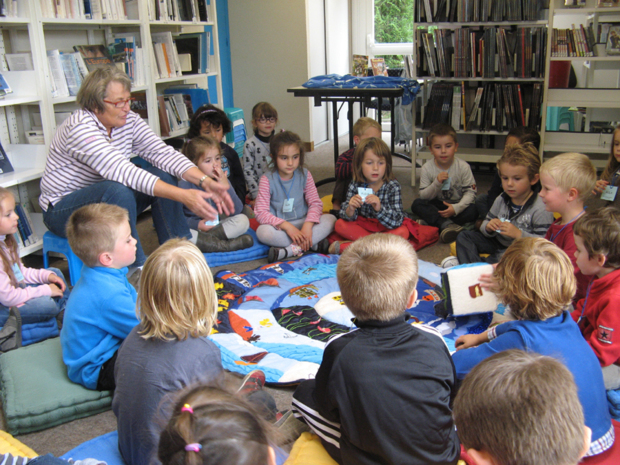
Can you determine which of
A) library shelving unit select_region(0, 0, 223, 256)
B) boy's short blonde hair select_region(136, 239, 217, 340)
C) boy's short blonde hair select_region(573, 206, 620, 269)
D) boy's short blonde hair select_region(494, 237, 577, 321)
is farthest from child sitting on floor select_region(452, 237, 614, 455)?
library shelving unit select_region(0, 0, 223, 256)

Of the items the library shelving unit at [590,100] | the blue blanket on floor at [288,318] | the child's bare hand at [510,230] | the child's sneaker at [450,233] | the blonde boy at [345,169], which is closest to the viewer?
the blue blanket on floor at [288,318]

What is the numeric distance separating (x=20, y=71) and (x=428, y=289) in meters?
2.54

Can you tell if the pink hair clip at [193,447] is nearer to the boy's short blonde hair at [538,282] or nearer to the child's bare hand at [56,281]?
the boy's short blonde hair at [538,282]

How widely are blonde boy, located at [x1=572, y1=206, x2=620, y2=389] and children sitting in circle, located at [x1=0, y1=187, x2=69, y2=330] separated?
2.15m

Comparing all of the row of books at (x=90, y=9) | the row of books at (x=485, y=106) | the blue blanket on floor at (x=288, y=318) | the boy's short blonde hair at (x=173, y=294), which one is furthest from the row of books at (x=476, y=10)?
the boy's short blonde hair at (x=173, y=294)

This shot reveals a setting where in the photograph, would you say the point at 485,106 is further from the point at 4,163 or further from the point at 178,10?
the point at 4,163

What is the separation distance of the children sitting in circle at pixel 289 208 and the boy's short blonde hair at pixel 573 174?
1.39 metres

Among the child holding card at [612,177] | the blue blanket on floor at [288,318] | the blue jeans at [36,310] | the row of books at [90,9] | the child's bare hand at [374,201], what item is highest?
the row of books at [90,9]

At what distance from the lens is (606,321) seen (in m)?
1.72

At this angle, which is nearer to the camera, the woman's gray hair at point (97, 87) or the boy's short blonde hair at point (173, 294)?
the boy's short blonde hair at point (173, 294)

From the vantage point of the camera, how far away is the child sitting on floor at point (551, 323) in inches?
57.7

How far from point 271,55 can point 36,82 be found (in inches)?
131

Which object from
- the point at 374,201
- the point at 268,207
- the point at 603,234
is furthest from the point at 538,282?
the point at 268,207

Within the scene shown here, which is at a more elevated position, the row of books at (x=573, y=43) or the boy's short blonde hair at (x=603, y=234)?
the row of books at (x=573, y=43)
